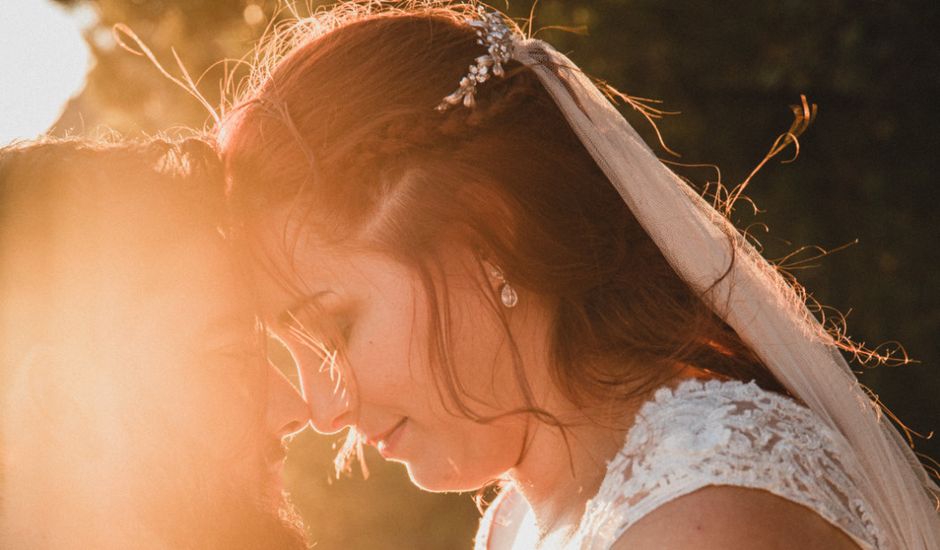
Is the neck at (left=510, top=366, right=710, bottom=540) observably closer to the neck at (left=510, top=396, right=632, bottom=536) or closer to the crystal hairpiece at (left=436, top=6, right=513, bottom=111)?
the neck at (left=510, top=396, right=632, bottom=536)

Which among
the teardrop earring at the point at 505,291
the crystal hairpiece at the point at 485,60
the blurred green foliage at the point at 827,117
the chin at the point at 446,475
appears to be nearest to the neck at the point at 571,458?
the chin at the point at 446,475

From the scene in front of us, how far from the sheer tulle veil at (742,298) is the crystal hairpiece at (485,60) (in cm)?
9

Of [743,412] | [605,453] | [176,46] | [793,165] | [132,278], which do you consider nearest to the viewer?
[743,412]

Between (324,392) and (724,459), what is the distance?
3.30ft

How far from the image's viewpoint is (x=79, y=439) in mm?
2701

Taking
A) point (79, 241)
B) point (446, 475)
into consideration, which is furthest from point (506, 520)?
point (79, 241)

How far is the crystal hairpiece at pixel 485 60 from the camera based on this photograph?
249 centimetres

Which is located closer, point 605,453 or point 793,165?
point 605,453

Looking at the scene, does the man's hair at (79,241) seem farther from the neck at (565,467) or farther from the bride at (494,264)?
the neck at (565,467)

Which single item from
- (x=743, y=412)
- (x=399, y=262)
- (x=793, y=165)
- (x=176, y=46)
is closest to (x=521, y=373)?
(x=399, y=262)

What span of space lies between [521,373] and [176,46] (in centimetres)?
304

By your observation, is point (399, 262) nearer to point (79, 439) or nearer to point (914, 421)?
point (79, 439)

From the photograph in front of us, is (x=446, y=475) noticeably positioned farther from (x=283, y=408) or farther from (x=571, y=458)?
(x=283, y=408)

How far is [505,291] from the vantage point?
2541mm
